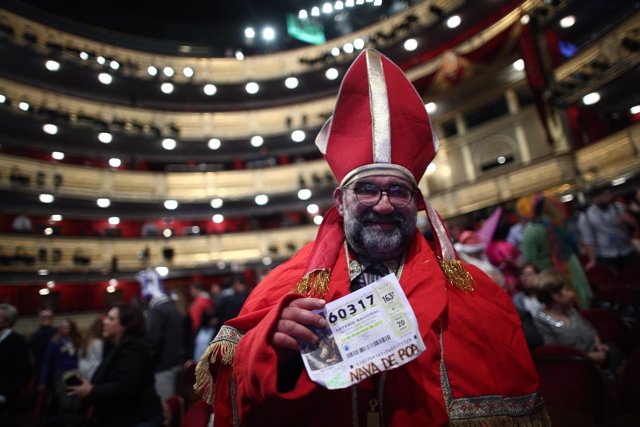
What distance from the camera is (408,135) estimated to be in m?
1.69

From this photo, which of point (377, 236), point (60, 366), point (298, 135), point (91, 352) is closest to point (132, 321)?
point (91, 352)

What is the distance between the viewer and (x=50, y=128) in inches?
624

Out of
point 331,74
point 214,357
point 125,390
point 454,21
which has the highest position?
point 331,74

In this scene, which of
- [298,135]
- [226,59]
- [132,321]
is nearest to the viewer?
[132,321]

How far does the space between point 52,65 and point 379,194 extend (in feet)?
65.4

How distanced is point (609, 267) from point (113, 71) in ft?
Answer: 66.1

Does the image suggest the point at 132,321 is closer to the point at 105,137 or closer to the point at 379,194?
the point at 379,194

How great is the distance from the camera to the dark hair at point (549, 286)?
2.94 metres

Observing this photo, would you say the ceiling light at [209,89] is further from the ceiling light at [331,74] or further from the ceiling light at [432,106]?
the ceiling light at [432,106]

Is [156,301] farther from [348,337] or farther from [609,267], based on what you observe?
[609,267]

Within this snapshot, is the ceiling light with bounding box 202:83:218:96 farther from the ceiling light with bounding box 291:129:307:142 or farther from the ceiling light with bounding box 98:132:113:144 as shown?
the ceiling light with bounding box 98:132:113:144

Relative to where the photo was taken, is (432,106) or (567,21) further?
(432,106)

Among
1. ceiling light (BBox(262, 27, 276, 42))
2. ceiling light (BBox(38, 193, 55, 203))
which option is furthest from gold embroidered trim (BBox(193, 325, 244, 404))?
ceiling light (BBox(262, 27, 276, 42))

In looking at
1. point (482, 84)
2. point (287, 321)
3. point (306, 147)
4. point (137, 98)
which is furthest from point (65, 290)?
point (482, 84)
